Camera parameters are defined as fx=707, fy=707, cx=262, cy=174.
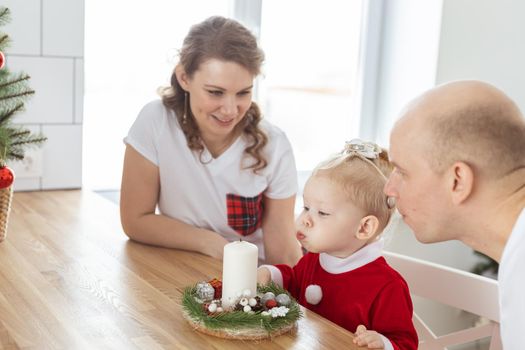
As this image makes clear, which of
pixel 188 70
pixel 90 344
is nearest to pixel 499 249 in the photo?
pixel 90 344

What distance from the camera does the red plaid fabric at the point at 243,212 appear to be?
1776mm

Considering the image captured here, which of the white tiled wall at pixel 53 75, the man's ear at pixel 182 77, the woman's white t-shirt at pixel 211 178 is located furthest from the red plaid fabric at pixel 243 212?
the white tiled wall at pixel 53 75

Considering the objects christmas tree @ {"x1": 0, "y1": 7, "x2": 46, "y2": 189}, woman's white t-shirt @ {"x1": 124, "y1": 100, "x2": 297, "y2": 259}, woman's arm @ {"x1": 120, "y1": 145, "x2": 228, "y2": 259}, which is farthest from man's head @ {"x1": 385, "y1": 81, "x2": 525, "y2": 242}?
christmas tree @ {"x1": 0, "y1": 7, "x2": 46, "y2": 189}

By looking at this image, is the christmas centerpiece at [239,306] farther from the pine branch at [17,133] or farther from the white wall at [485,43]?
the white wall at [485,43]

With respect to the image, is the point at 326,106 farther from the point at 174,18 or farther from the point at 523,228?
the point at 523,228

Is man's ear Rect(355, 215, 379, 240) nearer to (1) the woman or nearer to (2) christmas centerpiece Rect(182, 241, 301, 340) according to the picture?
(2) christmas centerpiece Rect(182, 241, 301, 340)

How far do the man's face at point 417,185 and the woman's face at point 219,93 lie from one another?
66 cm

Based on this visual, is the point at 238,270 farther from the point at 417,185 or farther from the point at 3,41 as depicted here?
the point at 3,41

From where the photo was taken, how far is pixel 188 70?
1.73 m

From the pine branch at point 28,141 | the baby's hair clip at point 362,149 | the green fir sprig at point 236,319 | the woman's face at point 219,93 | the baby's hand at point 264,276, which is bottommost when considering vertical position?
the baby's hand at point 264,276

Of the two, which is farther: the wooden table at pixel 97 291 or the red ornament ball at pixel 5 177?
the red ornament ball at pixel 5 177

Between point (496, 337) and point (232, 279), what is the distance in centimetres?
61

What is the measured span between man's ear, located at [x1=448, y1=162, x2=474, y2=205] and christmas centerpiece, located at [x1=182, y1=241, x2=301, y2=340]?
1.05 ft

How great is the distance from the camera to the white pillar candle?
1122 mm
